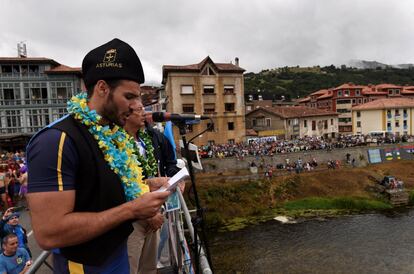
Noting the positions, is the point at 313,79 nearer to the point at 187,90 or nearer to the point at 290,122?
the point at 290,122

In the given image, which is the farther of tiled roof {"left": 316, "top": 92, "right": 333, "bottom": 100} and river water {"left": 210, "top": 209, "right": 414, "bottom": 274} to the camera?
tiled roof {"left": 316, "top": 92, "right": 333, "bottom": 100}

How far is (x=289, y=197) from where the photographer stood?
Result: 88.1ft

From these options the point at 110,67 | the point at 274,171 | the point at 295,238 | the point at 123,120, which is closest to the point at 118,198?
the point at 123,120

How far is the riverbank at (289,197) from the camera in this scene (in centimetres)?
2431

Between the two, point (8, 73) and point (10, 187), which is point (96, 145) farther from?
point (8, 73)

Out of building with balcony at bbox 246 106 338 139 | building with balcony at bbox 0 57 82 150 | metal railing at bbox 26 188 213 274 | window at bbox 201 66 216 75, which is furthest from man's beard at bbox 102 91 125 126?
building with balcony at bbox 246 106 338 139

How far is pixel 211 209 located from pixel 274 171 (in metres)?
8.16

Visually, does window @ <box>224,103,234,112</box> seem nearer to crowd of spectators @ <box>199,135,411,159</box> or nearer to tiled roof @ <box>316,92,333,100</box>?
crowd of spectators @ <box>199,135,411,159</box>

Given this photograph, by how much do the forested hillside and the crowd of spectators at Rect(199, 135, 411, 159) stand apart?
216 ft

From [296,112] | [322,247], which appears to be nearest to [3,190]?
[322,247]

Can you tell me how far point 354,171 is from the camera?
3067 centimetres

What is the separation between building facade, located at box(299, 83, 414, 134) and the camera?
59812 millimetres

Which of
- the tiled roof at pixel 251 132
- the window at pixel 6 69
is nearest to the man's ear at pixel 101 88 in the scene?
the window at pixel 6 69

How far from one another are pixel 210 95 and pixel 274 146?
1022 centimetres
